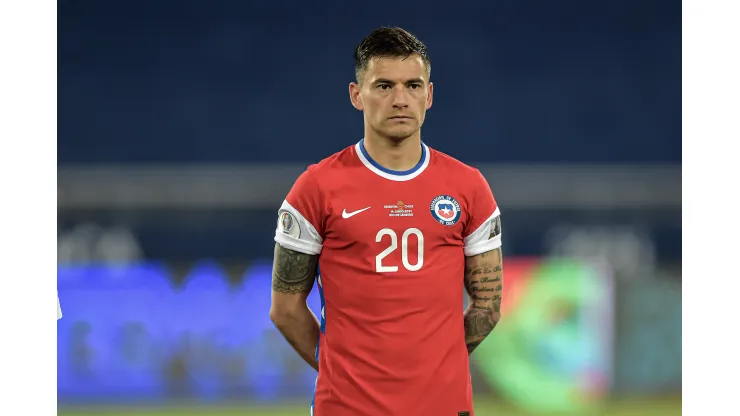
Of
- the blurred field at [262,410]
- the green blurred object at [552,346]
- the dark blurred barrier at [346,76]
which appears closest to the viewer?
the green blurred object at [552,346]

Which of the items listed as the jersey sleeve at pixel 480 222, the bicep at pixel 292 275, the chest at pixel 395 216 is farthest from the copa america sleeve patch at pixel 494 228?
the bicep at pixel 292 275

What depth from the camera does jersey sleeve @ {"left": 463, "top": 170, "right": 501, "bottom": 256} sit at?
89.0 inches

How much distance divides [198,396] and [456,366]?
3930mm

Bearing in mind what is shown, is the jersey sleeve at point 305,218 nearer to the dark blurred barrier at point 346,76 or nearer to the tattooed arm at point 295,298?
the tattooed arm at point 295,298

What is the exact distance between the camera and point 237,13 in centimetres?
954

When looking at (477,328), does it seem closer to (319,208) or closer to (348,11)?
(319,208)

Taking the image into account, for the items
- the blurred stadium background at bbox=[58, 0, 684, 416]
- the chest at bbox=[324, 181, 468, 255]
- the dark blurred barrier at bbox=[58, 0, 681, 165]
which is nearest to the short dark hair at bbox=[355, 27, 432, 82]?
the chest at bbox=[324, 181, 468, 255]

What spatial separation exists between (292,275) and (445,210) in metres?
0.42

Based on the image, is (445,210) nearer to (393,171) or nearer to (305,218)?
(393,171)

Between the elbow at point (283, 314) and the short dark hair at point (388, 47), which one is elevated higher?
the short dark hair at point (388, 47)

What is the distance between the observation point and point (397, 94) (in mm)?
2160

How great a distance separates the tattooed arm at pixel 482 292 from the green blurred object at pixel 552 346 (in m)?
3.21

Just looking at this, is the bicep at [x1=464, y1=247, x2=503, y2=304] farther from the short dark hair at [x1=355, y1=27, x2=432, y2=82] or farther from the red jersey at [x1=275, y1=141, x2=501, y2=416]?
the short dark hair at [x1=355, y1=27, x2=432, y2=82]

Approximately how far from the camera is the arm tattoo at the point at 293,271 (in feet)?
7.40
